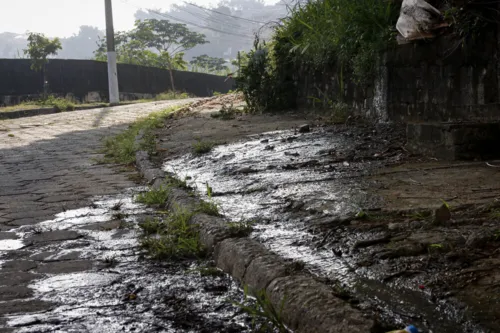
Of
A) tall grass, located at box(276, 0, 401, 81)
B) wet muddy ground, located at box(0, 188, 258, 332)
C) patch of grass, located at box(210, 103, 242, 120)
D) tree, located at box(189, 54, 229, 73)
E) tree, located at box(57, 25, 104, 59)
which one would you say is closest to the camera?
wet muddy ground, located at box(0, 188, 258, 332)

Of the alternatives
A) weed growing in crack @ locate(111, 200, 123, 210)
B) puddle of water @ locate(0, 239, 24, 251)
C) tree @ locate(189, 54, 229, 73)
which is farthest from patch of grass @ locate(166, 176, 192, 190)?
tree @ locate(189, 54, 229, 73)

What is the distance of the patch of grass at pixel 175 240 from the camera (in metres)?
3.18

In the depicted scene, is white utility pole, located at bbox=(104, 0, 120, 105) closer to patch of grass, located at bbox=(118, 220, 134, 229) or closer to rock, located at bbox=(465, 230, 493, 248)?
patch of grass, located at bbox=(118, 220, 134, 229)

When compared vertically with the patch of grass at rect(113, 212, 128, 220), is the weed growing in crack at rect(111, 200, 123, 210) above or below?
above

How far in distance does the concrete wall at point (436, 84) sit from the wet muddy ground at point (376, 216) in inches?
16.6

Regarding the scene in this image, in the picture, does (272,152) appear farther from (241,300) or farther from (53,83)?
(53,83)

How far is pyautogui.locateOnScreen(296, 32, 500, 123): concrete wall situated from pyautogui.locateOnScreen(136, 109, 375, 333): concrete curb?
3114 millimetres

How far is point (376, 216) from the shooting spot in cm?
325

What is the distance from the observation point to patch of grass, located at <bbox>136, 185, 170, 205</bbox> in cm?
456

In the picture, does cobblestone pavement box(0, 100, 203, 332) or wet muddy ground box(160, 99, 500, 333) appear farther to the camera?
cobblestone pavement box(0, 100, 203, 332)

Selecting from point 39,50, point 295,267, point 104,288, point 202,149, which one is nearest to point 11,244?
point 104,288

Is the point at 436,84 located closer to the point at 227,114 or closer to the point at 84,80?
the point at 227,114

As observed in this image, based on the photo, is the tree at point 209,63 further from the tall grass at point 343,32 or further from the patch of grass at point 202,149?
the patch of grass at point 202,149

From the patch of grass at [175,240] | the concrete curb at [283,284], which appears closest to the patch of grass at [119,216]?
the patch of grass at [175,240]
